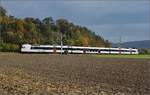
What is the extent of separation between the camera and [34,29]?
145000 mm

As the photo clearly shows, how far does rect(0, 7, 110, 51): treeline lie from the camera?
417ft

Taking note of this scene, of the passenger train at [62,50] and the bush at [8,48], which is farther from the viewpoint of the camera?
the bush at [8,48]

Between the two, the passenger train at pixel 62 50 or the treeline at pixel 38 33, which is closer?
the passenger train at pixel 62 50

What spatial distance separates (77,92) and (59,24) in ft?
520

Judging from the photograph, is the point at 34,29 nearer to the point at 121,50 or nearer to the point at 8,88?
the point at 121,50

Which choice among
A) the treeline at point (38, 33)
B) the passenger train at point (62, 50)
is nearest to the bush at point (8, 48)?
the treeline at point (38, 33)

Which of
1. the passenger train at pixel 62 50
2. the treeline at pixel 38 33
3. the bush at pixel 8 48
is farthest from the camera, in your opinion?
the treeline at pixel 38 33

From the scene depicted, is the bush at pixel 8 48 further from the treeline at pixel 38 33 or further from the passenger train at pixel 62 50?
the passenger train at pixel 62 50

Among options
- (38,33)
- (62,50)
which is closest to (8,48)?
(62,50)

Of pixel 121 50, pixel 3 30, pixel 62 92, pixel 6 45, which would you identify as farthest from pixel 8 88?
pixel 121 50

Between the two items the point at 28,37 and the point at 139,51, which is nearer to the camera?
the point at 28,37

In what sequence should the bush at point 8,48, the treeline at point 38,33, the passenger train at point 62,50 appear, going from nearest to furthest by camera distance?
the passenger train at point 62,50
the bush at point 8,48
the treeline at point 38,33

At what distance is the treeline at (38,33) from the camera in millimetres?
127125

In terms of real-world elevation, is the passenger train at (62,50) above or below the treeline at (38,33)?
below
